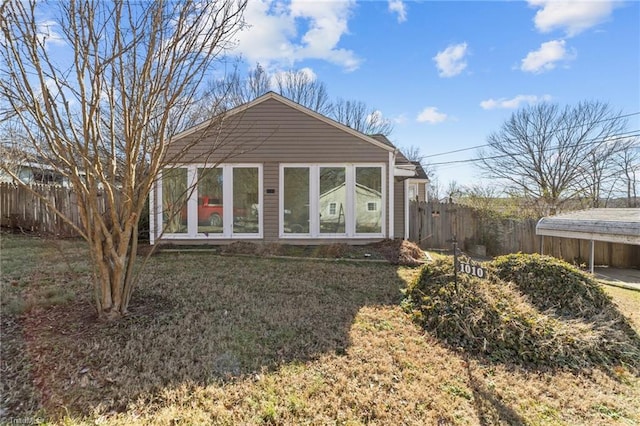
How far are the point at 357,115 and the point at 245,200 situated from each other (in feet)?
68.3

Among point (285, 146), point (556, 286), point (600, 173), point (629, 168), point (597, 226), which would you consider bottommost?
point (556, 286)

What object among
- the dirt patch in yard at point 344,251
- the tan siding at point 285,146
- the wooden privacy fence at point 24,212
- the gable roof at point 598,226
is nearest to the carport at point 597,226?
the gable roof at point 598,226

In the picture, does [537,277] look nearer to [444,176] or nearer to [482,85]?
[482,85]

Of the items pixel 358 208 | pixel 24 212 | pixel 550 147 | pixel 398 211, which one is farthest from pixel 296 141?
pixel 550 147

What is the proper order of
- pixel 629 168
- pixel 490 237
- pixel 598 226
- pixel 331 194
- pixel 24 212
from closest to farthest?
1. pixel 598 226
2. pixel 331 194
3. pixel 24 212
4. pixel 490 237
5. pixel 629 168

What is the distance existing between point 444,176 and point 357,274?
992 inches

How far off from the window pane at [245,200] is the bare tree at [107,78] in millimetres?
5262

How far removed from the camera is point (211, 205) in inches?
356

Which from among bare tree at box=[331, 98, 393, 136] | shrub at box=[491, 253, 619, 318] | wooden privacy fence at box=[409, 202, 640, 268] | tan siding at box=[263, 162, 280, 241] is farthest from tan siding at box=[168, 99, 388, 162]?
bare tree at box=[331, 98, 393, 136]

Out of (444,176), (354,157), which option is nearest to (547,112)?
(444,176)

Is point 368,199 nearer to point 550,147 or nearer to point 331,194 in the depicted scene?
point 331,194

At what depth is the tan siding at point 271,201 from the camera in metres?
9.08

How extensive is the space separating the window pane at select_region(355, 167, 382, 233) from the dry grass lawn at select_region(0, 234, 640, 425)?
4.80 m

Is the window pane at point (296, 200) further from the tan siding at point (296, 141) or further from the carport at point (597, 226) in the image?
the carport at point (597, 226)
